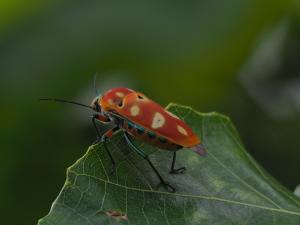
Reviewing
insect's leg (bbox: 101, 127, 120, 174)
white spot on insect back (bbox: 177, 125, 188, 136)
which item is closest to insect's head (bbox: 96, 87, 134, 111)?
insect's leg (bbox: 101, 127, 120, 174)

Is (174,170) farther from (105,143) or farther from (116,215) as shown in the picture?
(116,215)

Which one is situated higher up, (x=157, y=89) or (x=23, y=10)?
(x=23, y=10)

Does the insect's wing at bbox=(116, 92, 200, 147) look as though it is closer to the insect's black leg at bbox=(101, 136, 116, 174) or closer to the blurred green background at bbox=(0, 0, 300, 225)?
the insect's black leg at bbox=(101, 136, 116, 174)

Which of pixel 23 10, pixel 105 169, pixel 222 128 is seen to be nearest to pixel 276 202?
pixel 222 128

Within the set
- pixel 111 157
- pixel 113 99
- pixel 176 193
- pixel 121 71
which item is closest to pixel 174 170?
pixel 176 193

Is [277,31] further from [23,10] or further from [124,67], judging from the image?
[23,10]

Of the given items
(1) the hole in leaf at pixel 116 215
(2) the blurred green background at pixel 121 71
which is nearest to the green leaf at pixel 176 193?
(1) the hole in leaf at pixel 116 215
